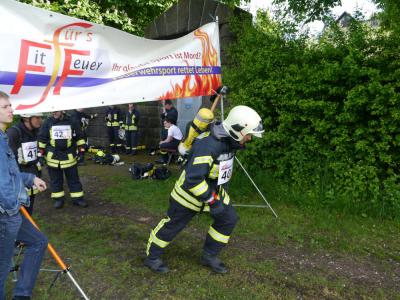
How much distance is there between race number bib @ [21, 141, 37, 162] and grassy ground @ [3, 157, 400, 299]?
3.98ft

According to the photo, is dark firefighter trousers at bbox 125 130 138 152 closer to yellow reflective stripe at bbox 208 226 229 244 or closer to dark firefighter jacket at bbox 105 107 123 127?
dark firefighter jacket at bbox 105 107 123 127

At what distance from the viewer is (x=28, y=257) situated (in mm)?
Answer: 3139

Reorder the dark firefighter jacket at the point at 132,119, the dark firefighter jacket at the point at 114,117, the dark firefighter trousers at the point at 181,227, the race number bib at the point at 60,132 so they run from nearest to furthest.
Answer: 1. the dark firefighter trousers at the point at 181,227
2. the race number bib at the point at 60,132
3. the dark firefighter jacket at the point at 132,119
4. the dark firefighter jacket at the point at 114,117

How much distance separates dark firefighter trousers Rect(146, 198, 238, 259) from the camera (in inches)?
152

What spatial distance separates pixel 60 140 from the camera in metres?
6.09

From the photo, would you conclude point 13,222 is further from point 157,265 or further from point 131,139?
point 131,139

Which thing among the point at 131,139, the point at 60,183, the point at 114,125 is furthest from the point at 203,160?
the point at 114,125

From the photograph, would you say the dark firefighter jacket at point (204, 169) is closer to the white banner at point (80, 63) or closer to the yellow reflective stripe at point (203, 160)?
the yellow reflective stripe at point (203, 160)

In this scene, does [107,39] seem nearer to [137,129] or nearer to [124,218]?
[124,218]

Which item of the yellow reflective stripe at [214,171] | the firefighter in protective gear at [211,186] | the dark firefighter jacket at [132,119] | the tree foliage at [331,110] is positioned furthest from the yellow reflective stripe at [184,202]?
the dark firefighter jacket at [132,119]

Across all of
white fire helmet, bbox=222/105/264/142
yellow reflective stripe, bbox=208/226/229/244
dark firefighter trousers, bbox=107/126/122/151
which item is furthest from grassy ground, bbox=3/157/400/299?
dark firefighter trousers, bbox=107/126/122/151

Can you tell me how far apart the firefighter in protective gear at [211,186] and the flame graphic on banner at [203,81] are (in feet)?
4.77

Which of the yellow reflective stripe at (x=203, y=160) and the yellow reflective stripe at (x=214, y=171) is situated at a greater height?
the yellow reflective stripe at (x=203, y=160)

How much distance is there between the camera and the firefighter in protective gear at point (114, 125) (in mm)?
11945
